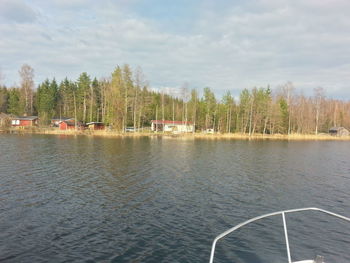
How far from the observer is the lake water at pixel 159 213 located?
1113cm

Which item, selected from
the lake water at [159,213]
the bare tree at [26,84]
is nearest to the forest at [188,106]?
the bare tree at [26,84]

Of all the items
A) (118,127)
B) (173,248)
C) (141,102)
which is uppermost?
(141,102)

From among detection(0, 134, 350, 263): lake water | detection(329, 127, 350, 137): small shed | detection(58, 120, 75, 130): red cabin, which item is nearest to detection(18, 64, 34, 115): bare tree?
detection(58, 120, 75, 130): red cabin

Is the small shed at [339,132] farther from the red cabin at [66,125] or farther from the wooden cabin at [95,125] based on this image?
the red cabin at [66,125]

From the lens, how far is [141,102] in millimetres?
86062

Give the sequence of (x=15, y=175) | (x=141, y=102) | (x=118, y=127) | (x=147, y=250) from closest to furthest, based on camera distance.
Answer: (x=147, y=250) → (x=15, y=175) → (x=118, y=127) → (x=141, y=102)

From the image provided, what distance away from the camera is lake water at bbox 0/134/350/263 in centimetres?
1113

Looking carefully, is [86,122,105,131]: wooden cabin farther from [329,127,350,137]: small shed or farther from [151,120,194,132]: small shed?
[329,127,350,137]: small shed

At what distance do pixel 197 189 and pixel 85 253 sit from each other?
11840mm

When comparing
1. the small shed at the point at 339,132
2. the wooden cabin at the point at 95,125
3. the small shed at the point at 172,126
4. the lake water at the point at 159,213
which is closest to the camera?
the lake water at the point at 159,213

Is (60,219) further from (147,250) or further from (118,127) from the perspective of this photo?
(118,127)

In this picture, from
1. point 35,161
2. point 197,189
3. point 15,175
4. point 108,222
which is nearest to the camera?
point 108,222

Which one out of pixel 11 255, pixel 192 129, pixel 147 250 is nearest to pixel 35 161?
pixel 11 255

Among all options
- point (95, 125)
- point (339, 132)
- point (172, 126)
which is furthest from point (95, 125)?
point (339, 132)
